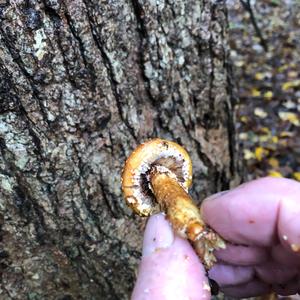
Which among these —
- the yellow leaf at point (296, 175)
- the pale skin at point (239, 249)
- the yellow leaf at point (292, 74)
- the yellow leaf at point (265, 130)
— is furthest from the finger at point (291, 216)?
the yellow leaf at point (292, 74)

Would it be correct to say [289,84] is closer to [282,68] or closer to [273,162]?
[282,68]

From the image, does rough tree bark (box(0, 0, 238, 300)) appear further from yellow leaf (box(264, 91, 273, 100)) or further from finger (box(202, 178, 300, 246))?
yellow leaf (box(264, 91, 273, 100))

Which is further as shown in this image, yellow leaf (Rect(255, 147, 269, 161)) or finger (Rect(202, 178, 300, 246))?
yellow leaf (Rect(255, 147, 269, 161))

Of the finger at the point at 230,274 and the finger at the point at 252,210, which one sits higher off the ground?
the finger at the point at 252,210

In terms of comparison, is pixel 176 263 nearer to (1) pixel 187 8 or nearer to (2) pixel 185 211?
(2) pixel 185 211

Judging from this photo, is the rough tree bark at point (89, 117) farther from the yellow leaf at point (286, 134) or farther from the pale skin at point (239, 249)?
the yellow leaf at point (286, 134)

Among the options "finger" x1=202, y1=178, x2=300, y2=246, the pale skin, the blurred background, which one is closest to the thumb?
the pale skin

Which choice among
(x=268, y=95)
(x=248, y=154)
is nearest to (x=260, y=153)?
(x=248, y=154)
